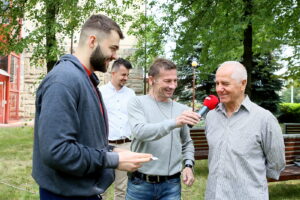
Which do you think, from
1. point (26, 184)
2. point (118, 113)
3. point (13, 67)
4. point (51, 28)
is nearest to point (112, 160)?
point (118, 113)

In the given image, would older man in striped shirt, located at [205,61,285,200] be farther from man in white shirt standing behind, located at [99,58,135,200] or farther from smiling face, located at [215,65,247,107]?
man in white shirt standing behind, located at [99,58,135,200]

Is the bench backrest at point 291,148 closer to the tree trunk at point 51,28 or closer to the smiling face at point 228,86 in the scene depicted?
the smiling face at point 228,86

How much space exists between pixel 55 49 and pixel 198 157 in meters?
4.88

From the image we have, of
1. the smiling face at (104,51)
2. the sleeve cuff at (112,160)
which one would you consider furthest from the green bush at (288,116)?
the sleeve cuff at (112,160)

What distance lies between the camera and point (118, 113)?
16.5ft

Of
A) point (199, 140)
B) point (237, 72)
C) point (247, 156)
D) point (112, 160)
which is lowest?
point (199, 140)

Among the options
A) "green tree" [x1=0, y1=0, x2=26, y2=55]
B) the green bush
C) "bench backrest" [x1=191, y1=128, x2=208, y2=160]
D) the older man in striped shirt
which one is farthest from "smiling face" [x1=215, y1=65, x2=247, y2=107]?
the green bush

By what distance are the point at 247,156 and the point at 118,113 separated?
263 centimetres

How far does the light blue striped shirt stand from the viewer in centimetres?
270

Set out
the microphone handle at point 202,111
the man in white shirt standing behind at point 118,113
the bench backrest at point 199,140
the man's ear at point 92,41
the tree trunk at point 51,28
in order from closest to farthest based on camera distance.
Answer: the man's ear at point 92,41
the microphone handle at point 202,111
the man in white shirt standing behind at point 118,113
the bench backrest at point 199,140
the tree trunk at point 51,28

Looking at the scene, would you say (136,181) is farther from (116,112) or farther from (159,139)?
(116,112)

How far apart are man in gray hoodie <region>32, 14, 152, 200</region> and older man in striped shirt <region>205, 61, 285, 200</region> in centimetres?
104

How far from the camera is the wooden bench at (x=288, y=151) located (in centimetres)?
576

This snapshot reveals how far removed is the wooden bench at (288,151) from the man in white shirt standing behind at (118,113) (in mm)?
2359
